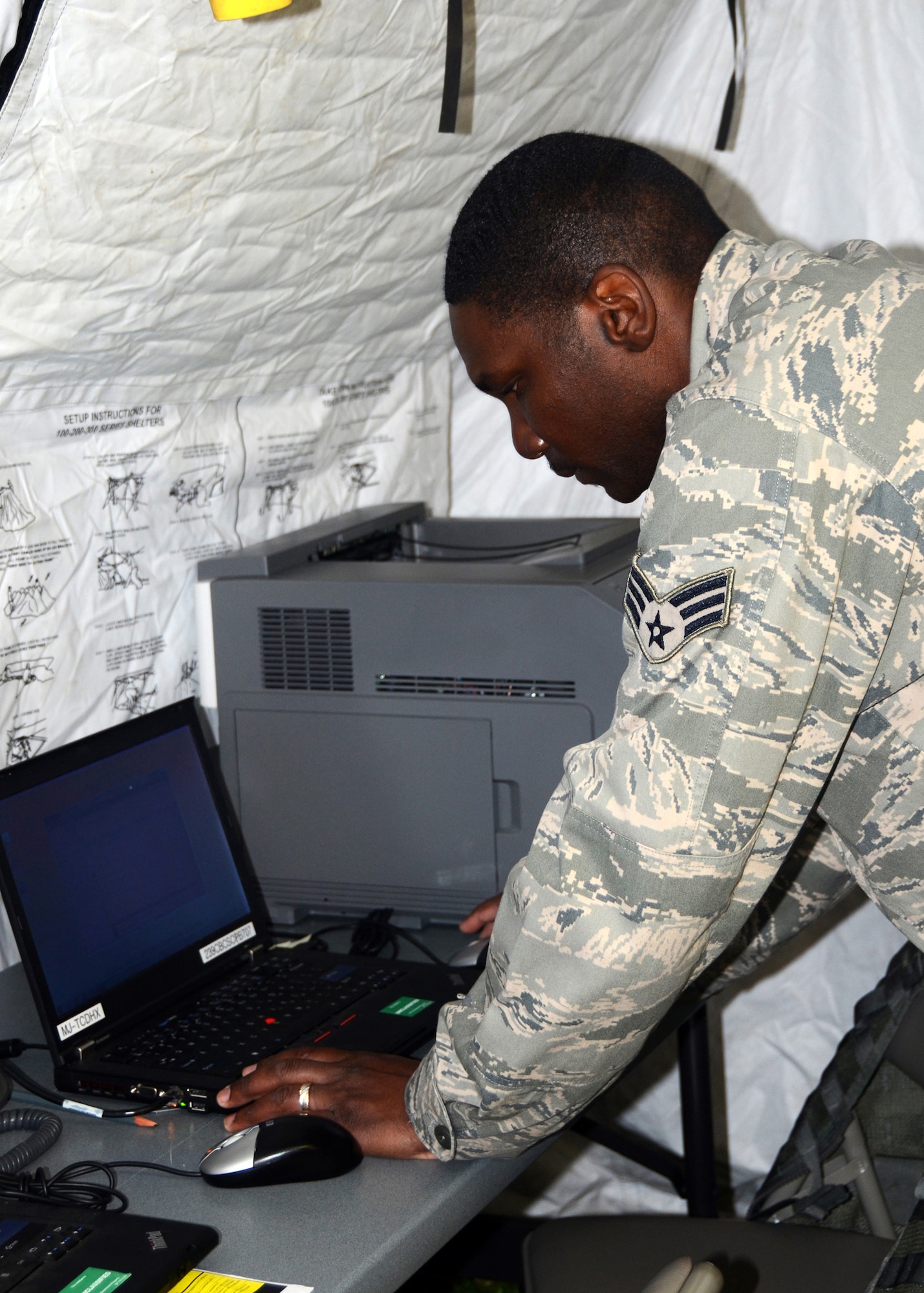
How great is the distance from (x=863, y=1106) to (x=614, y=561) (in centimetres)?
90

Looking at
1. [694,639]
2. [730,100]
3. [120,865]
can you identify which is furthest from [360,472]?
[694,639]

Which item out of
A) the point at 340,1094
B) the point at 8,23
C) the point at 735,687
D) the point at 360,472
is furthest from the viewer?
the point at 360,472

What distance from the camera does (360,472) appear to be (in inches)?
77.8

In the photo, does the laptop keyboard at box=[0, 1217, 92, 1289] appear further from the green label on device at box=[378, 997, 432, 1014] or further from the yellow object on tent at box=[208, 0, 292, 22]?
the yellow object on tent at box=[208, 0, 292, 22]

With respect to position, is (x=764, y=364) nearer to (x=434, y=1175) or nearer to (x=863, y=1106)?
(x=434, y=1175)

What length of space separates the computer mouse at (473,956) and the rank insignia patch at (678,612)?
21.9 inches

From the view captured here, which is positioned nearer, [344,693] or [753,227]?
[344,693]

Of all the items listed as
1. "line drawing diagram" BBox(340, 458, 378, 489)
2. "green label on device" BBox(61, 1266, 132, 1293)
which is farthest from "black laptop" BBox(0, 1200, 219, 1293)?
"line drawing diagram" BBox(340, 458, 378, 489)

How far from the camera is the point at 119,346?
1.38m

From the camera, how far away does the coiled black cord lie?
1018 mm

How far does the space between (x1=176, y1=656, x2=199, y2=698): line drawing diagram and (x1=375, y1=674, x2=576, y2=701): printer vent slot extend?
12.9 inches

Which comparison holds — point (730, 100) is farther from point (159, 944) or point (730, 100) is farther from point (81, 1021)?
point (81, 1021)

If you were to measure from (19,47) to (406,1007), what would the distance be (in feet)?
2.93

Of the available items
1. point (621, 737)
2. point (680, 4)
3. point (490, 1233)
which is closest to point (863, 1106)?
point (490, 1233)
